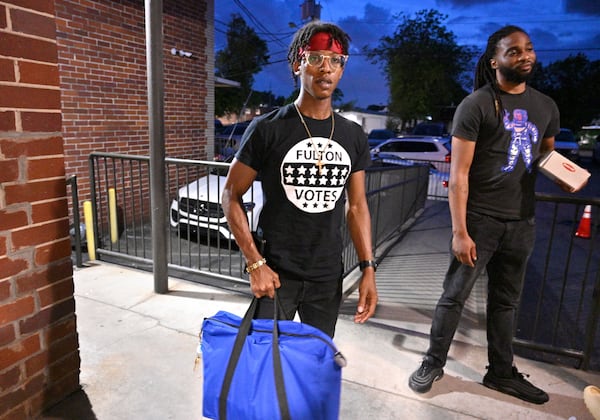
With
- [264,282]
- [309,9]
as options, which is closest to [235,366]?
[264,282]

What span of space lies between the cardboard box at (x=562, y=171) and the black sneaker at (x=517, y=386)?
4.16 feet

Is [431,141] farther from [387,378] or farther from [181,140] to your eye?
[387,378]

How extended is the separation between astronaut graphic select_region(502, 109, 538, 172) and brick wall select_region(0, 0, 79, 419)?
95.4 inches

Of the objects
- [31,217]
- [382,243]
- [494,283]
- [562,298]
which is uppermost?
[31,217]

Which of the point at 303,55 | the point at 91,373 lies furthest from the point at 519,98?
the point at 91,373

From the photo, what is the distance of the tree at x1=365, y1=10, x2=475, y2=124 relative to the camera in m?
32.7

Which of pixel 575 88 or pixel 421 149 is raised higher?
pixel 575 88

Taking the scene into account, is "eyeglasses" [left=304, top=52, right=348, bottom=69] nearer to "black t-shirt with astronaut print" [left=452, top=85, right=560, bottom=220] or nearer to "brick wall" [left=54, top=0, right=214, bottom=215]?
"black t-shirt with astronaut print" [left=452, top=85, right=560, bottom=220]

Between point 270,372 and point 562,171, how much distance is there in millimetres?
2074

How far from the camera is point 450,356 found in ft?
10.8

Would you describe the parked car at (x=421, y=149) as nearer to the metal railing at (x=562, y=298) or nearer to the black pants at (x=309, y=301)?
the metal railing at (x=562, y=298)

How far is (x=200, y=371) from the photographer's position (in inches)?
114

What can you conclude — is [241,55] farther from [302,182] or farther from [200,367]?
[302,182]

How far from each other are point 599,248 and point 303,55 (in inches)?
291
